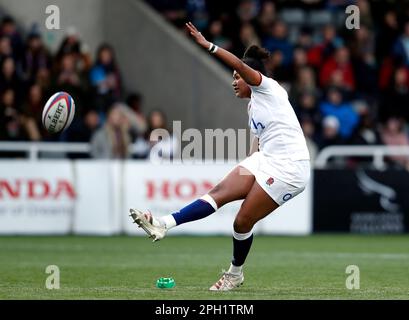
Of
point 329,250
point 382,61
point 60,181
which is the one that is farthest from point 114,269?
point 382,61

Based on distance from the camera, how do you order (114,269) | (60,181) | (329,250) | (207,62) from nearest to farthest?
1. (114,269)
2. (329,250)
3. (60,181)
4. (207,62)

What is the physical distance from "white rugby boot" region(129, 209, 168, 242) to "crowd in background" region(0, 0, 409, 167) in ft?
29.1

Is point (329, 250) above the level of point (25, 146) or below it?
below

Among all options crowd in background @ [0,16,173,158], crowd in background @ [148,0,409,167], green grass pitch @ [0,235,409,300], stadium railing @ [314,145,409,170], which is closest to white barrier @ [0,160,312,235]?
green grass pitch @ [0,235,409,300]

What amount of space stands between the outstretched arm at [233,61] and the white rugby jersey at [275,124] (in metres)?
0.20

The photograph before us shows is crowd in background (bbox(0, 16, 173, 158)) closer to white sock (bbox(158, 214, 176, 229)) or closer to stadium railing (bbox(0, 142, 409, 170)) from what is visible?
stadium railing (bbox(0, 142, 409, 170))

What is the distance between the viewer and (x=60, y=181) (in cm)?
1875

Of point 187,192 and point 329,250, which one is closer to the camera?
point 329,250

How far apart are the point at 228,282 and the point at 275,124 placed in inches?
61.5

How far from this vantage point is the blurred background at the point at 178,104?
18.9 metres

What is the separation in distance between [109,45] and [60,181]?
4361mm

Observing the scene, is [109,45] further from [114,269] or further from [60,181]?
[114,269]

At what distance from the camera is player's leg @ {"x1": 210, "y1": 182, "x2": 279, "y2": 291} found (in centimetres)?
1073

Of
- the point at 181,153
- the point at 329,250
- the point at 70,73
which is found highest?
the point at 70,73
